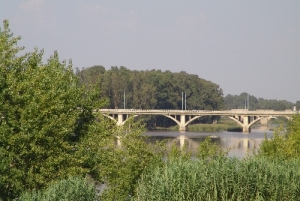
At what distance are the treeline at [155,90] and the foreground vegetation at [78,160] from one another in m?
80.3

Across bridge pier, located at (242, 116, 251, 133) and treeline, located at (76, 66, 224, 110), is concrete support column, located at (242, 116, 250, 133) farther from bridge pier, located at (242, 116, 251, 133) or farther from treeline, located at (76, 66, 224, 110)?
treeline, located at (76, 66, 224, 110)

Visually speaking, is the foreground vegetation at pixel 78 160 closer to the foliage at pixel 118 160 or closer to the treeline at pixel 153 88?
the foliage at pixel 118 160

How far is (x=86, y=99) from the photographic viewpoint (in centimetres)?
2842

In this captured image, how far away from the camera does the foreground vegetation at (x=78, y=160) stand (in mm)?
19406

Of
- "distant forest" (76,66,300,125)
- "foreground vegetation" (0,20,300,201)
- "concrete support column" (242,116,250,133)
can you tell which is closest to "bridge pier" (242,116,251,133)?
"concrete support column" (242,116,250,133)

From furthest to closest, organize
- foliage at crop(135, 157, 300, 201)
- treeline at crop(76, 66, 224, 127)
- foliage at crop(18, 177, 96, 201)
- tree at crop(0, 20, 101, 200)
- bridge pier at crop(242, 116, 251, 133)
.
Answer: treeline at crop(76, 66, 224, 127)
bridge pier at crop(242, 116, 251, 133)
tree at crop(0, 20, 101, 200)
foliage at crop(135, 157, 300, 201)
foliage at crop(18, 177, 96, 201)

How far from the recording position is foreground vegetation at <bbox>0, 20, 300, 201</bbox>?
19.4 meters

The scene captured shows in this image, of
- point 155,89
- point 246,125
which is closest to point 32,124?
point 246,125

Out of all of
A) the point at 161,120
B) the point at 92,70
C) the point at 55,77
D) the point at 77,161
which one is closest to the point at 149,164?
the point at 77,161

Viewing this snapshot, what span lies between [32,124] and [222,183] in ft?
26.8

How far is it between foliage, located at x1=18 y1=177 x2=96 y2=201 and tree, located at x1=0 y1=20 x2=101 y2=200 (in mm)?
2837

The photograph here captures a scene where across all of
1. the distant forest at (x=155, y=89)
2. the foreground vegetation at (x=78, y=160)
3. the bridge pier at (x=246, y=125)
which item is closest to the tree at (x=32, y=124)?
the foreground vegetation at (x=78, y=160)

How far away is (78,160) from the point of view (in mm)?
24031

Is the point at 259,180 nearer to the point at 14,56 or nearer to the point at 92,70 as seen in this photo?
the point at 14,56
